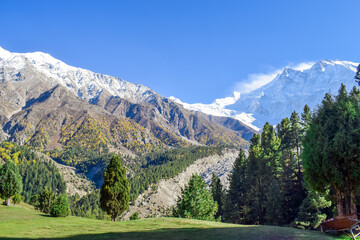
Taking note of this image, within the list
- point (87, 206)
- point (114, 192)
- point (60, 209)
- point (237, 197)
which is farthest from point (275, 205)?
point (87, 206)

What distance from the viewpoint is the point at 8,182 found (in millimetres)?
56031

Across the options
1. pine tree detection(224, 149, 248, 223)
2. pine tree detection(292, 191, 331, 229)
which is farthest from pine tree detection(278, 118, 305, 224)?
pine tree detection(224, 149, 248, 223)

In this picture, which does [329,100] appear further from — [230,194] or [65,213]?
[230,194]

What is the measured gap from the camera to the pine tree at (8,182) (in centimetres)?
5562

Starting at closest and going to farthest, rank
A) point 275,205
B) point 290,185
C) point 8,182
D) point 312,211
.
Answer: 1. point 312,211
2. point 275,205
3. point 290,185
4. point 8,182

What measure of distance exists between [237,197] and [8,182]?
4953cm

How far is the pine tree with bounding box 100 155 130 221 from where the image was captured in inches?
1754

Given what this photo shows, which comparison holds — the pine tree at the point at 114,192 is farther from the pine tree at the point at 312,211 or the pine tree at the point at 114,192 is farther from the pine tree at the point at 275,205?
the pine tree at the point at 312,211

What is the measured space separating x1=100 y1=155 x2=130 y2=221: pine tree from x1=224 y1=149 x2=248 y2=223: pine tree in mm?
25891

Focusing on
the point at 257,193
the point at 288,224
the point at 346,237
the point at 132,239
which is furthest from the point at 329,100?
the point at 257,193

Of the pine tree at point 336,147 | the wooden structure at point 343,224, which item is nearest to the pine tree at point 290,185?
the pine tree at point 336,147

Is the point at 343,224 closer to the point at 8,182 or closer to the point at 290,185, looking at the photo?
the point at 290,185

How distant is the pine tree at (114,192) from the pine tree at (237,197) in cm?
2589

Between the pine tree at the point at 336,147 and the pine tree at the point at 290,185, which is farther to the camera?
the pine tree at the point at 290,185
